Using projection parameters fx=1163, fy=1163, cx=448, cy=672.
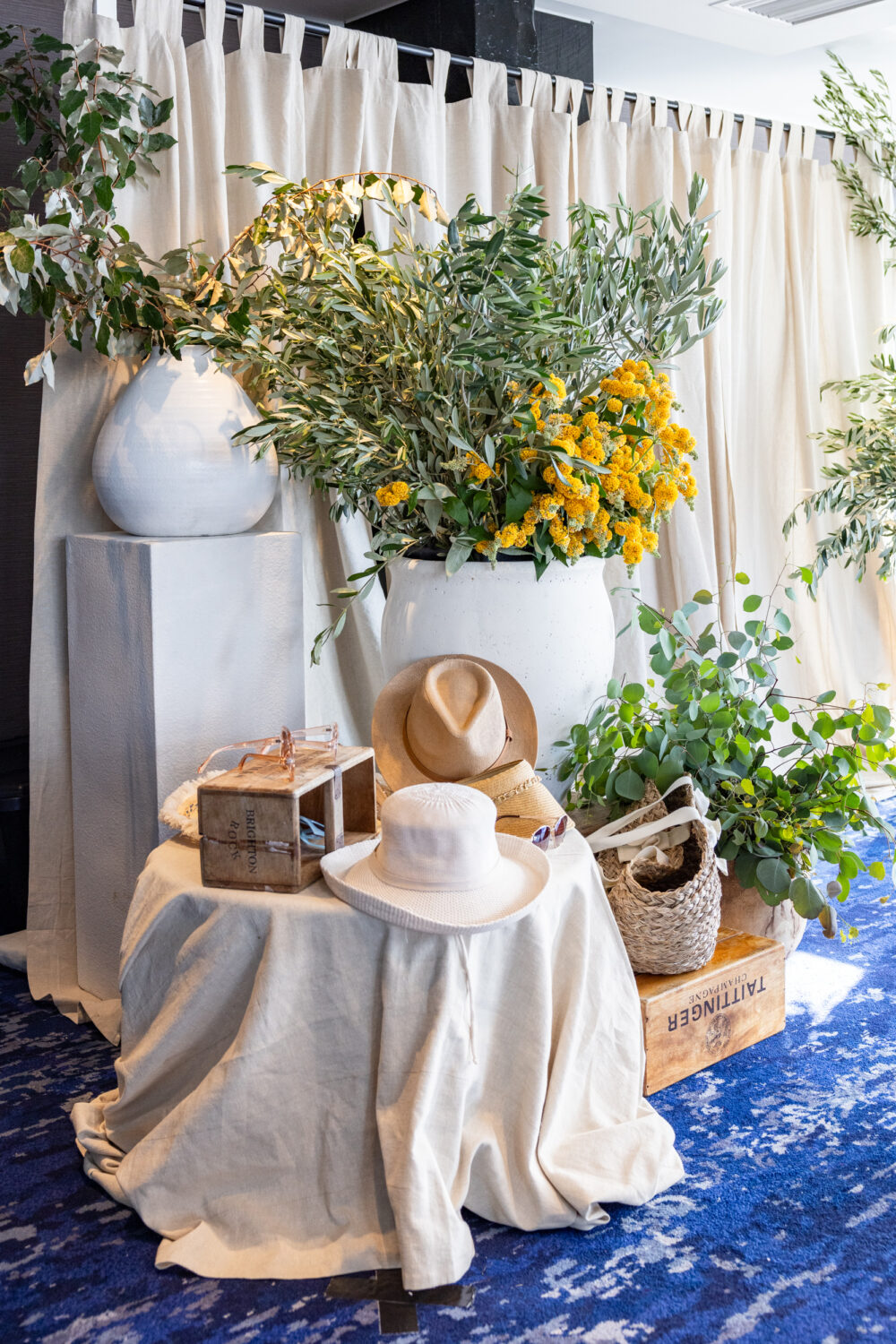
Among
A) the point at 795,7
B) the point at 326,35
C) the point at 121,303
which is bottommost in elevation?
the point at 121,303

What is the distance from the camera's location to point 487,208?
9.20 ft

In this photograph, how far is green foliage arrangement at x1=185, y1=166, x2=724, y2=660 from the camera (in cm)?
185

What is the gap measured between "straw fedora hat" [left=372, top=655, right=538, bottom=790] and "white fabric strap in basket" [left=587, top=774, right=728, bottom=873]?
215 millimetres

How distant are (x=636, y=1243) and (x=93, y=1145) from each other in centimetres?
77

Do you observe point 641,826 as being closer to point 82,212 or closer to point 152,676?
point 152,676

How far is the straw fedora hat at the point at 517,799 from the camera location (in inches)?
67.7

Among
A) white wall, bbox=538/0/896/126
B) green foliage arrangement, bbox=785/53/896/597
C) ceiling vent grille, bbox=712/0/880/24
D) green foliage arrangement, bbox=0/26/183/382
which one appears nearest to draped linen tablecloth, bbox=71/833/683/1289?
green foliage arrangement, bbox=0/26/183/382

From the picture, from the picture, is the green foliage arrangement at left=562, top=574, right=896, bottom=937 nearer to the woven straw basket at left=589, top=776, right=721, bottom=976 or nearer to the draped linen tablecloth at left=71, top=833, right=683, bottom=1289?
the woven straw basket at left=589, top=776, right=721, bottom=976

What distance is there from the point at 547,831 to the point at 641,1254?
56 centimetres

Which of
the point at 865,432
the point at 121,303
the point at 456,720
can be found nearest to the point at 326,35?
the point at 121,303

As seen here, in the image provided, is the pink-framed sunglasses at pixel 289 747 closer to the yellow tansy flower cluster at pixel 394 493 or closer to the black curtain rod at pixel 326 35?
the yellow tansy flower cluster at pixel 394 493

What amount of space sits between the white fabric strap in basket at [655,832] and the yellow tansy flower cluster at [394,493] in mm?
657

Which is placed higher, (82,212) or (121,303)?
(82,212)

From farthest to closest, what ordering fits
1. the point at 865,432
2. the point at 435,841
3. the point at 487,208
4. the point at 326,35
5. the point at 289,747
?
the point at 865,432 < the point at 487,208 < the point at 326,35 < the point at 289,747 < the point at 435,841
